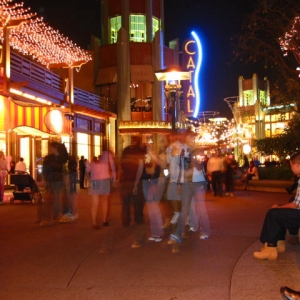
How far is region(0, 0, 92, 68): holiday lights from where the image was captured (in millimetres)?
17609

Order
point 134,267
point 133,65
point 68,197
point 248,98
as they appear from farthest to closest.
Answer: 1. point 248,98
2. point 133,65
3. point 68,197
4. point 134,267

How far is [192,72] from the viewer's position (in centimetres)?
3531

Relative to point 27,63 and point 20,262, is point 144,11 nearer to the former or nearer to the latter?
point 27,63

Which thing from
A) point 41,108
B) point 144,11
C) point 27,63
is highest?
point 144,11

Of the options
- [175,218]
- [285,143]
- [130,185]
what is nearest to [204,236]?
[175,218]

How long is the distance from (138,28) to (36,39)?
1608 centimetres

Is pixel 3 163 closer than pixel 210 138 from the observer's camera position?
Yes

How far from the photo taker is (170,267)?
6879 millimetres

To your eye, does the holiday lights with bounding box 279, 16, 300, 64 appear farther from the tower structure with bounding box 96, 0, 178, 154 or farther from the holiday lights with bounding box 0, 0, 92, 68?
the tower structure with bounding box 96, 0, 178, 154

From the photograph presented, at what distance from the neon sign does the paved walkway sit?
25.4 metres

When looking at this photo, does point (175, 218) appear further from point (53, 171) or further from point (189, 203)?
point (53, 171)

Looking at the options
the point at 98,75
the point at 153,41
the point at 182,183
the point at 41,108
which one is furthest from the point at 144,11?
the point at 182,183

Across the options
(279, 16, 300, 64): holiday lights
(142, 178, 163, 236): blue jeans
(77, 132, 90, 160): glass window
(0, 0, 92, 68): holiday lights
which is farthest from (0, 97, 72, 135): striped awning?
(142, 178, 163, 236): blue jeans

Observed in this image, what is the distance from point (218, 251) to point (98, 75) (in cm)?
2890
